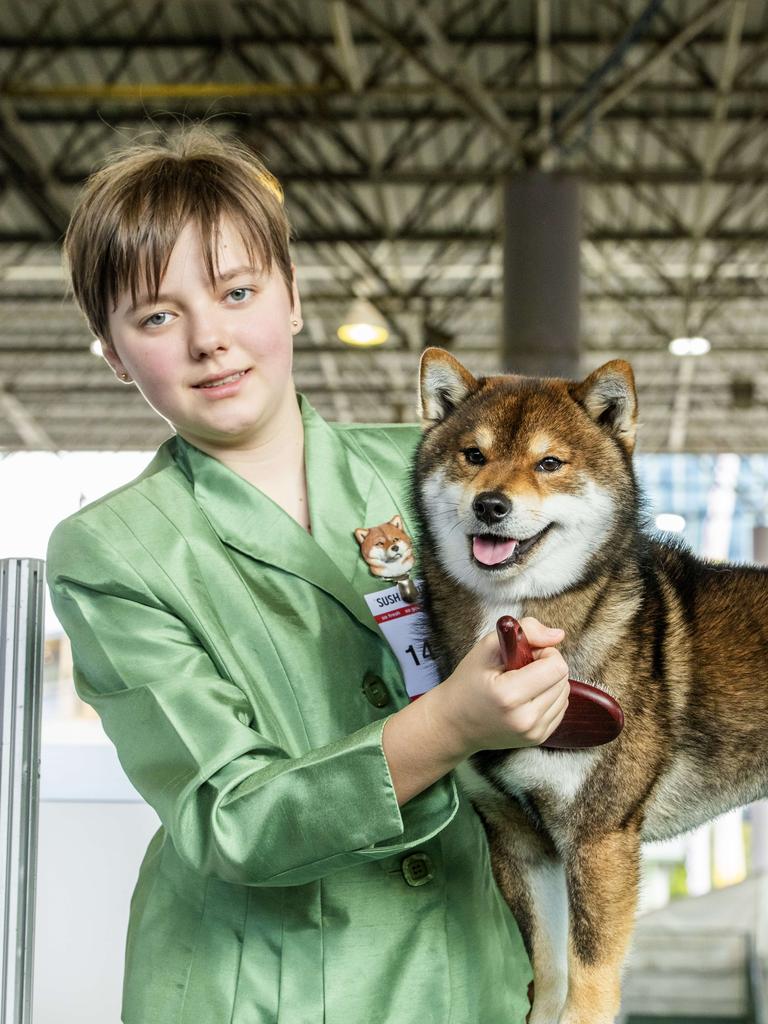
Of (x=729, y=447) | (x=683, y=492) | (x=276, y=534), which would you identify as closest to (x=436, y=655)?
(x=276, y=534)

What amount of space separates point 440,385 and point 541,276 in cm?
932

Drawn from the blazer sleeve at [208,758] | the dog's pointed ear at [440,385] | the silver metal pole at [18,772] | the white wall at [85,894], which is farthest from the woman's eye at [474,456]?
the white wall at [85,894]

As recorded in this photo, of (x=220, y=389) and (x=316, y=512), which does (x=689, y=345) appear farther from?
(x=220, y=389)

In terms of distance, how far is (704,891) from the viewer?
691cm

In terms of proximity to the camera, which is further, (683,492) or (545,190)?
(683,492)

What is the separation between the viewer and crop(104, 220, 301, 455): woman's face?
5.45 ft

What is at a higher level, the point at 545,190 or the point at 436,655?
the point at 545,190

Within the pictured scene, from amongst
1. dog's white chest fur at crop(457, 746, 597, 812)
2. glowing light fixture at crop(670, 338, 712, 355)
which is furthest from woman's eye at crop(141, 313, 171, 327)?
glowing light fixture at crop(670, 338, 712, 355)

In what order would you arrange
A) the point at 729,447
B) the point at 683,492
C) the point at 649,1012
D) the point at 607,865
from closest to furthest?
the point at 607,865
the point at 649,1012
the point at 729,447
the point at 683,492

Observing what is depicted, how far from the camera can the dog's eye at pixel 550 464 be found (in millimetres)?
1675

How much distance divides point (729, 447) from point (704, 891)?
23.1 metres

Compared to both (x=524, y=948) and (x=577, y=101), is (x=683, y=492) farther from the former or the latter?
(x=524, y=948)

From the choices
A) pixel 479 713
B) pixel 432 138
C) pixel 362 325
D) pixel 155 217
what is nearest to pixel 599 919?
pixel 479 713

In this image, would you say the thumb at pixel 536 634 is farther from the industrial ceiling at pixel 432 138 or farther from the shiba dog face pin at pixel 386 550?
the industrial ceiling at pixel 432 138
